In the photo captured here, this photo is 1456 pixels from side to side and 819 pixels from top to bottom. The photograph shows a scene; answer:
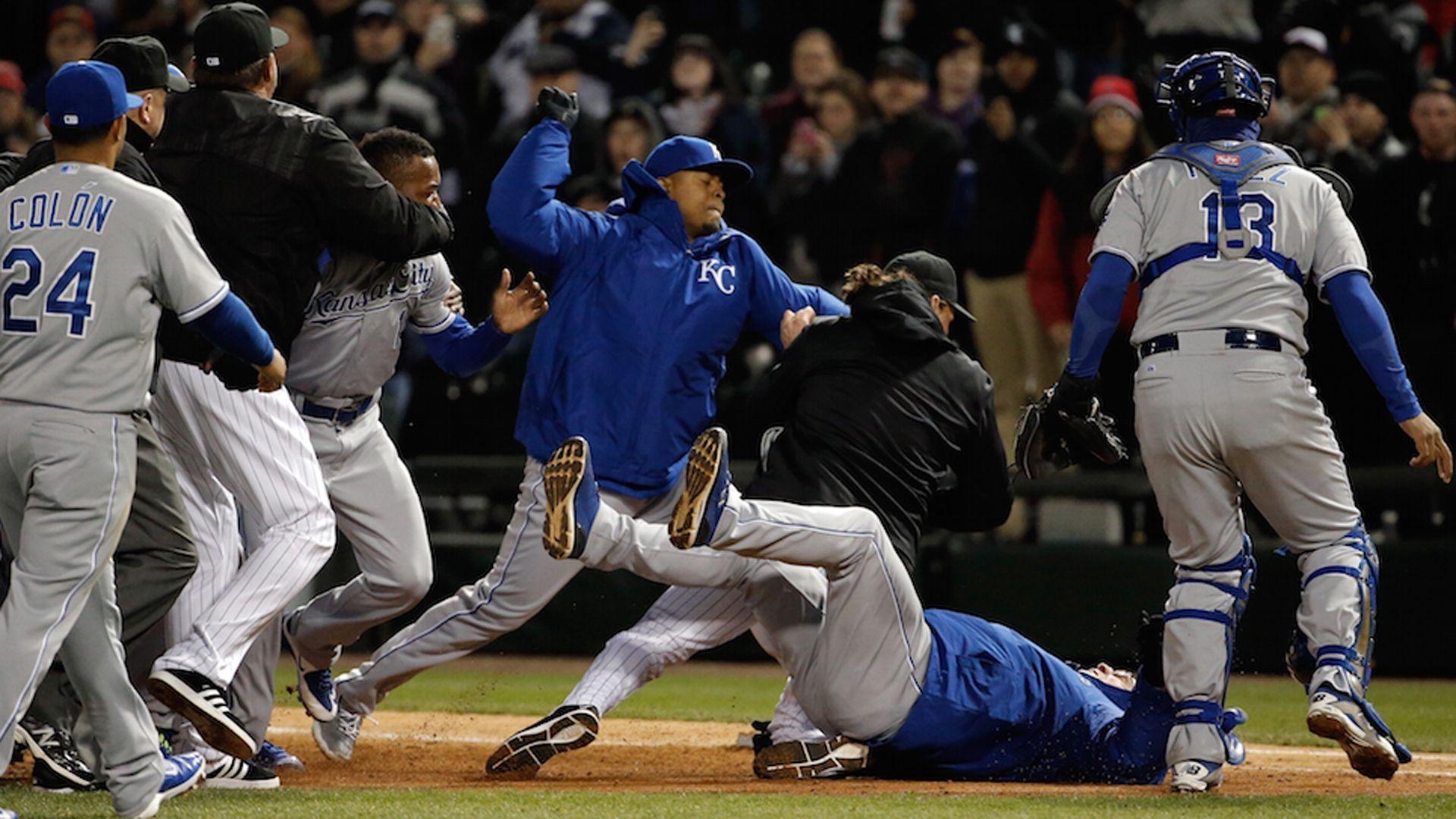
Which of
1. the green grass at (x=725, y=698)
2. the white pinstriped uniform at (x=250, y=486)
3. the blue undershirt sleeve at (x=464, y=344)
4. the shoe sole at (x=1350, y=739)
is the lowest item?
the green grass at (x=725, y=698)

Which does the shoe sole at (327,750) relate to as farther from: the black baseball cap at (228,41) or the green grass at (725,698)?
the black baseball cap at (228,41)

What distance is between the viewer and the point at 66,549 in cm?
436

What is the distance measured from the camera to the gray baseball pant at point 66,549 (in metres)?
4.35

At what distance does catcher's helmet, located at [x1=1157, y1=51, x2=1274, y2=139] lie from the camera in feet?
17.8

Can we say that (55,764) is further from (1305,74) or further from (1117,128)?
(1305,74)

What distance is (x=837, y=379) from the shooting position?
5.78m

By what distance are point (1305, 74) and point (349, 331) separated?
6.07 m

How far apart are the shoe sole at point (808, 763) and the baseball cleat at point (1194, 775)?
3.05 feet

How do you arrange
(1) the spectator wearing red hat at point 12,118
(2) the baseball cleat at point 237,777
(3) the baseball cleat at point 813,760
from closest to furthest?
(2) the baseball cleat at point 237,777, (3) the baseball cleat at point 813,760, (1) the spectator wearing red hat at point 12,118

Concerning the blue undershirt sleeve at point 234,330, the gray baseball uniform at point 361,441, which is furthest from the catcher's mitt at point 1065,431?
the blue undershirt sleeve at point 234,330

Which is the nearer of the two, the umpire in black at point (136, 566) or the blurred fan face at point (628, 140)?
the umpire in black at point (136, 566)

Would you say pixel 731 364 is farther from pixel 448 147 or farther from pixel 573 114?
pixel 573 114

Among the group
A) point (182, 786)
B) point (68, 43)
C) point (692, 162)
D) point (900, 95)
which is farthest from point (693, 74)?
point (182, 786)

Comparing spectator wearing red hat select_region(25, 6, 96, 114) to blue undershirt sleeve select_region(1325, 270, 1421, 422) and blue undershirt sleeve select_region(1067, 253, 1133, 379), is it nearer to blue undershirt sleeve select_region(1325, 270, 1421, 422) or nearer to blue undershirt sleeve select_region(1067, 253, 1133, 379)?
blue undershirt sleeve select_region(1067, 253, 1133, 379)
